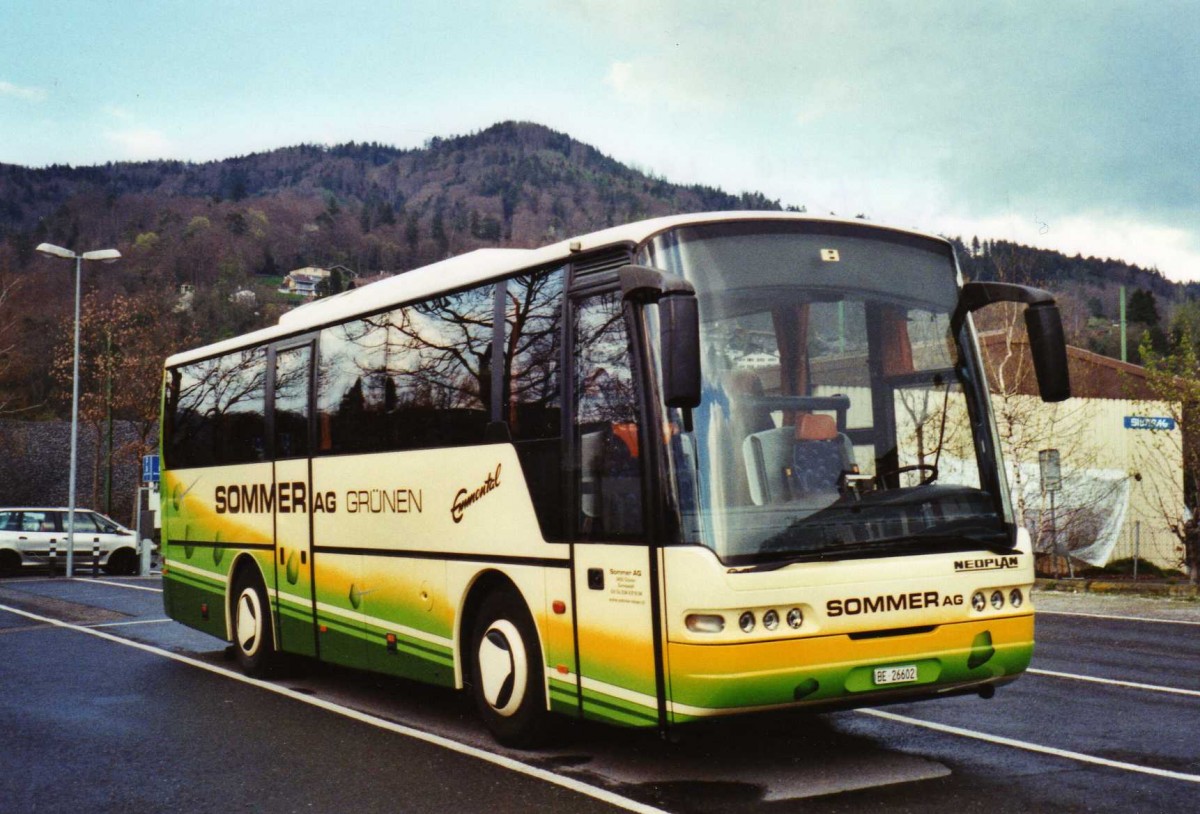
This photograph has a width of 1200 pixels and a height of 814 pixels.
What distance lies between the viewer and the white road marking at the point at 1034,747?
7281 mm

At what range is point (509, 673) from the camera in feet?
27.4

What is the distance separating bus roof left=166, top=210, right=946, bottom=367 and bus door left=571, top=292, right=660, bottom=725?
368 millimetres

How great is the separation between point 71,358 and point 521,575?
49.6 meters

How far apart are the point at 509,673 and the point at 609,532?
4.95ft

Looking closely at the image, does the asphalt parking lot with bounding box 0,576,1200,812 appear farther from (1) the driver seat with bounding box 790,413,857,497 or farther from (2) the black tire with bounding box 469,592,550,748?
(1) the driver seat with bounding box 790,413,857,497

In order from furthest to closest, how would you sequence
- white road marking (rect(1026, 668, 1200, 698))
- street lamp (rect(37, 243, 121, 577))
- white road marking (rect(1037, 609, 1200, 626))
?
street lamp (rect(37, 243, 121, 577))
white road marking (rect(1037, 609, 1200, 626))
white road marking (rect(1026, 668, 1200, 698))

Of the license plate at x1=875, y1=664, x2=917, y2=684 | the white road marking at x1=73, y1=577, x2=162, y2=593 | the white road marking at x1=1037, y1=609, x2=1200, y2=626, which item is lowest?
the white road marking at x1=1037, y1=609, x2=1200, y2=626

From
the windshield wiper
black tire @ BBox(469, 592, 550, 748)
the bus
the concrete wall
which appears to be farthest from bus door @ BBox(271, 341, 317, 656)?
the concrete wall

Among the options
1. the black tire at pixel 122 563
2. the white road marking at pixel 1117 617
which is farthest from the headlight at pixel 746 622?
the black tire at pixel 122 563

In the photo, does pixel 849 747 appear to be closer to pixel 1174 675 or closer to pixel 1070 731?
pixel 1070 731

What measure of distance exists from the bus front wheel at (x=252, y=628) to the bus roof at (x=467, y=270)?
2.30 m

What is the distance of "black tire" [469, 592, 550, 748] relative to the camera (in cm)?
814

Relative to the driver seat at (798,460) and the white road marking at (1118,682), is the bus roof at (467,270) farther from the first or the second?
the white road marking at (1118,682)

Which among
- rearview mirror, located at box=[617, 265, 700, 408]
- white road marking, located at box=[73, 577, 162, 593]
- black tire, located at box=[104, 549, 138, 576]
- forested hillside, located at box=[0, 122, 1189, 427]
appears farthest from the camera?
forested hillside, located at box=[0, 122, 1189, 427]
